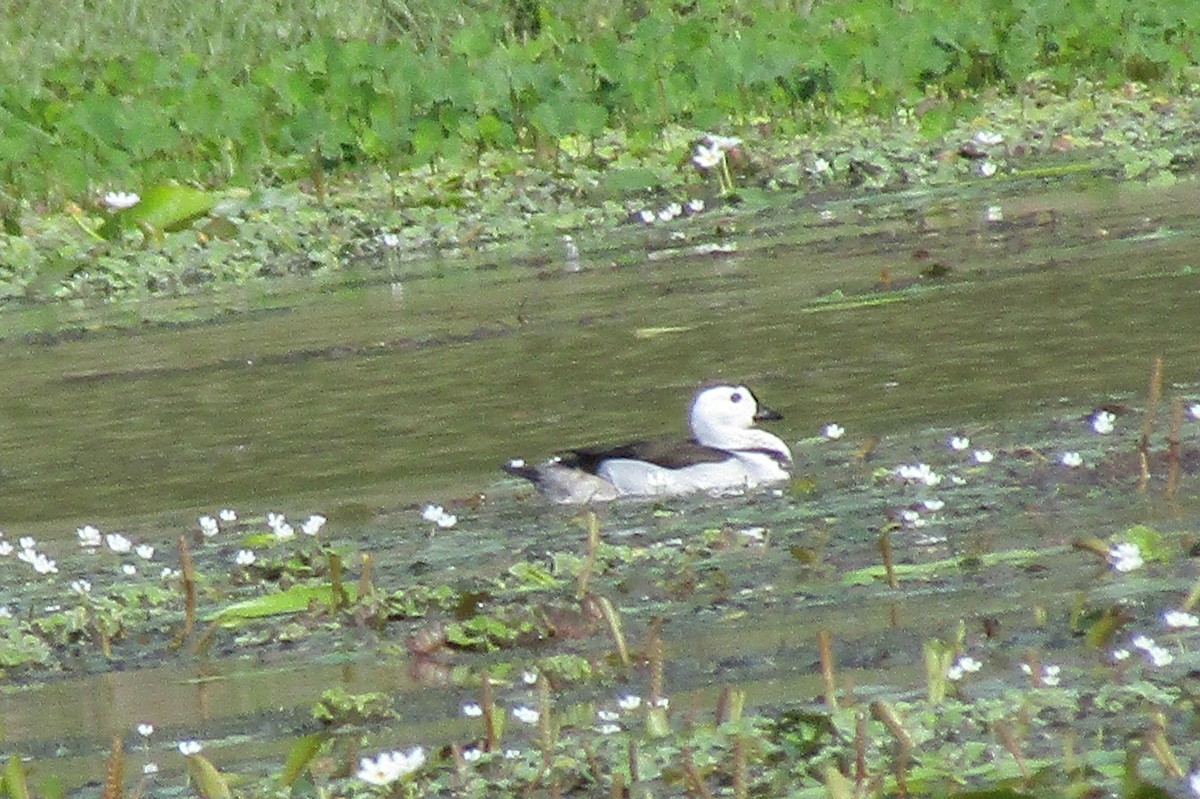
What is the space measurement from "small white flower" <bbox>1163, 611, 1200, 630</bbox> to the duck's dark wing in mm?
2375

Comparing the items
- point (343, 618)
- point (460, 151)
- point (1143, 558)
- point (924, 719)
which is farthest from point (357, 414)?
point (460, 151)

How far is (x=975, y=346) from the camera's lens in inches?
344

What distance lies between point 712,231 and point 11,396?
3585 mm

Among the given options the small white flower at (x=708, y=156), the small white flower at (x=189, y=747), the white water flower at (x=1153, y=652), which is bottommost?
the small white flower at (x=708, y=156)

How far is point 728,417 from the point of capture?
7.38 meters

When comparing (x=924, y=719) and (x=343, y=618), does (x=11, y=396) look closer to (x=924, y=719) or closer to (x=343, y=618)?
(x=343, y=618)

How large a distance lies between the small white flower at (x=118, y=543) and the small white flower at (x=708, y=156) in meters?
6.83

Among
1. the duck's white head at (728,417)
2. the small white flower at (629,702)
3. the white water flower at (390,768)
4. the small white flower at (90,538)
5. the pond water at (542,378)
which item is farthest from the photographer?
the duck's white head at (728,417)

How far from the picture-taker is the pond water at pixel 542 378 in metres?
5.11

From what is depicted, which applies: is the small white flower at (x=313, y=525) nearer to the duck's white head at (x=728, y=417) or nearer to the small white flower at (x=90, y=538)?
the small white flower at (x=90, y=538)

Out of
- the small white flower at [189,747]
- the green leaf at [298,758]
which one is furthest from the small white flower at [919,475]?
the green leaf at [298,758]

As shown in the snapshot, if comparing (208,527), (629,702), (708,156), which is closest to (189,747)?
(629,702)

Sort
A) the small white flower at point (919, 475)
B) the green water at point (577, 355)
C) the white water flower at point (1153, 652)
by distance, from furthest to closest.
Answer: the green water at point (577, 355), the small white flower at point (919, 475), the white water flower at point (1153, 652)

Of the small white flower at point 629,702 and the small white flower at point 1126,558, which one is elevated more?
the small white flower at point 629,702
